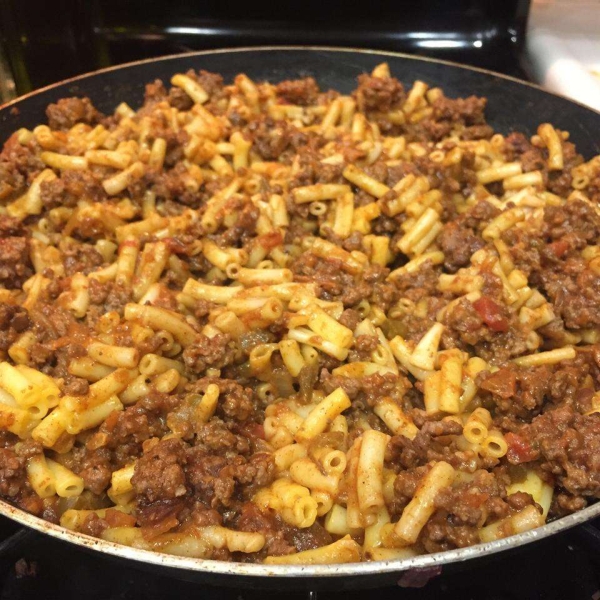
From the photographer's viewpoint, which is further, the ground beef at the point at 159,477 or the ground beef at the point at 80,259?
the ground beef at the point at 80,259

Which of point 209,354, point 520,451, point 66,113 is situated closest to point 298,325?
point 209,354

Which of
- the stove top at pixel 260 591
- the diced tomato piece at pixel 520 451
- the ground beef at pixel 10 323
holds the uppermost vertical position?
the ground beef at pixel 10 323

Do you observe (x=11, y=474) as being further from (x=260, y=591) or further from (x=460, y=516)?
(x=460, y=516)

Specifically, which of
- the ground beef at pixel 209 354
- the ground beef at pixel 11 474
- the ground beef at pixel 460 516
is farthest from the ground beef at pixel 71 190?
the ground beef at pixel 460 516

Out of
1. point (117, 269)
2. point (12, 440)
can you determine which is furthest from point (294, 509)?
point (117, 269)

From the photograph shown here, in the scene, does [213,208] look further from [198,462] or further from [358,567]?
[358,567]

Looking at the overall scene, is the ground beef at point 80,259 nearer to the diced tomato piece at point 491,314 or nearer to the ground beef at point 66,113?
the ground beef at point 66,113

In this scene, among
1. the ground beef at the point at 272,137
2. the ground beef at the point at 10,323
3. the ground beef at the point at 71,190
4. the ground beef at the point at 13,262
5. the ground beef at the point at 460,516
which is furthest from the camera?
the ground beef at the point at 272,137
